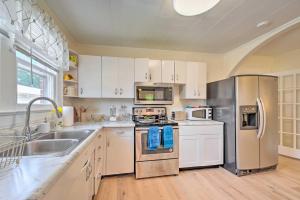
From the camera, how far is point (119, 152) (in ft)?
8.29

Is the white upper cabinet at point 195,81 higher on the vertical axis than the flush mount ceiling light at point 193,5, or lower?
lower

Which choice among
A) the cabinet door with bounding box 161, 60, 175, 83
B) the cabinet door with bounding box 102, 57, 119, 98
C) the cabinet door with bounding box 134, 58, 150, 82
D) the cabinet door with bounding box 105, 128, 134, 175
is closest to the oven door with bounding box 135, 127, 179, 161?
the cabinet door with bounding box 105, 128, 134, 175

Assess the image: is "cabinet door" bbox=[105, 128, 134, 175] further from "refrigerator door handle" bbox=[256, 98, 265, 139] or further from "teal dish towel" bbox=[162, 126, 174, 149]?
"refrigerator door handle" bbox=[256, 98, 265, 139]

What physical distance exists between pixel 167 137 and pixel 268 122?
1.79 metres

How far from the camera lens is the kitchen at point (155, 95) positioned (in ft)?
4.95

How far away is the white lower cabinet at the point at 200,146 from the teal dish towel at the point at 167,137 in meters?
0.25

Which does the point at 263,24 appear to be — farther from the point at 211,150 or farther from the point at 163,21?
the point at 211,150

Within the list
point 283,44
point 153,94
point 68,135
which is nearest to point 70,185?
point 68,135

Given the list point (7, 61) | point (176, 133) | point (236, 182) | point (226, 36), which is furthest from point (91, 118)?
point (226, 36)

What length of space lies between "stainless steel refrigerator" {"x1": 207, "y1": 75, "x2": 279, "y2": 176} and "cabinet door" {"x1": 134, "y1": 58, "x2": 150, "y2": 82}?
148 cm

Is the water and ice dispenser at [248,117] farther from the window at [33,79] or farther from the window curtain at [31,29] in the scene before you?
the window at [33,79]

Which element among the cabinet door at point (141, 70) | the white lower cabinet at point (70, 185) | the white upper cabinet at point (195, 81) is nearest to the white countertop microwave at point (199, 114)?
the white upper cabinet at point (195, 81)

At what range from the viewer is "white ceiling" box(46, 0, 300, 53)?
190cm

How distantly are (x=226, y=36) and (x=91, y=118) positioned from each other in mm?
2910
